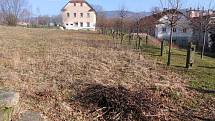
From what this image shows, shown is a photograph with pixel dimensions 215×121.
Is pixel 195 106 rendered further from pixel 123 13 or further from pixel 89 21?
pixel 89 21

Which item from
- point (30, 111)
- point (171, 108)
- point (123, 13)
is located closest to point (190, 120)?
point (171, 108)

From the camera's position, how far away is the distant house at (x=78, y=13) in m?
91.4

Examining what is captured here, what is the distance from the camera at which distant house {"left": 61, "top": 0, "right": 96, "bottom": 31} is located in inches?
3597

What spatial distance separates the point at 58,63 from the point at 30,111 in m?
6.24

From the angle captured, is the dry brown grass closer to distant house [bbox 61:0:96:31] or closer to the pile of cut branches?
the pile of cut branches

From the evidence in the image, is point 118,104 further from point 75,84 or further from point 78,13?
point 78,13

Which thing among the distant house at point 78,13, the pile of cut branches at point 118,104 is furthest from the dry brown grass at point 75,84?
the distant house at point 78,13

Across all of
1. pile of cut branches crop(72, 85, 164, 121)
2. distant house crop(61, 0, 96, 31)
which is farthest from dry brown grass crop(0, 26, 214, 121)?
distant house crop(61, 0, 96, 31)

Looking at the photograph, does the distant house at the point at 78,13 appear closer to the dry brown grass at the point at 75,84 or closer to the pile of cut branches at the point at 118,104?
the dry brown grass at the point at 75,84

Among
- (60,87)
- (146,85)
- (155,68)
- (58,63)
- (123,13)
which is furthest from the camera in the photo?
(123,13)

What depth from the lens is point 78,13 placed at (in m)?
91.4

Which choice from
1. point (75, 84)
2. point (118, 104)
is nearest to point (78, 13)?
point (75, 84)

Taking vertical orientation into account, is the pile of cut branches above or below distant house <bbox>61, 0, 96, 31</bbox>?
below

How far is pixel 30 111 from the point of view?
257 inches
